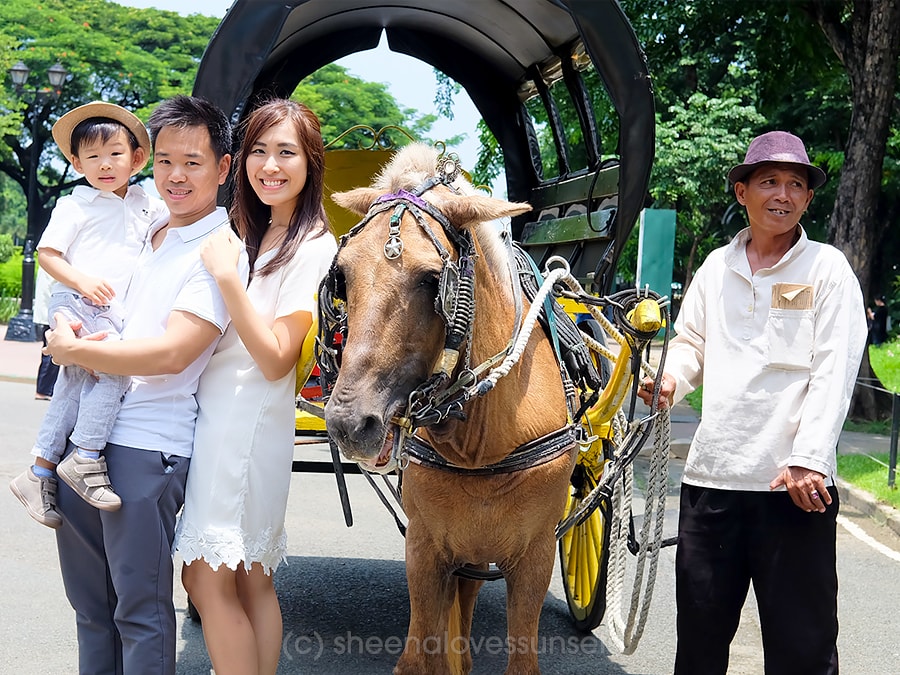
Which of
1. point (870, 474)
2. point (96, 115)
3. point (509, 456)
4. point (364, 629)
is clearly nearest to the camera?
point (509, 456)

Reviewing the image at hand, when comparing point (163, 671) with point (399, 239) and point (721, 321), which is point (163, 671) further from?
point (721, 321)

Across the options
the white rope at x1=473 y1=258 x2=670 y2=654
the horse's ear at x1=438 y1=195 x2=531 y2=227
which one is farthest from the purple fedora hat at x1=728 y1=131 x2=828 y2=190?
the horse's ear at x1=438 y1=195 x2=531 y2=227

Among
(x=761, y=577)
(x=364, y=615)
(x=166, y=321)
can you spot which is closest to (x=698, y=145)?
(x=364, y=615)

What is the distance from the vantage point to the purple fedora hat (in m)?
2.98

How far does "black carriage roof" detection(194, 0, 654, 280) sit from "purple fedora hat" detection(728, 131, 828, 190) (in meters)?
1.26

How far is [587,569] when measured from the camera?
4637 millimetres

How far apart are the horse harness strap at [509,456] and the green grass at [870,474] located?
203 inches

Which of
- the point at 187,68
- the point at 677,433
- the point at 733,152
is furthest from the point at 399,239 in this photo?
the point at 187,68

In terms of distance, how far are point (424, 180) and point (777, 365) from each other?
1263 mm

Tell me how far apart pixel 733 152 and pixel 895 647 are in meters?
13.5

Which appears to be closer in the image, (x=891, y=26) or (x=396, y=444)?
(x=396, y=444)

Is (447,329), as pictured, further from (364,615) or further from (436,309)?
(364,615)

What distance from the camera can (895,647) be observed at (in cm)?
458

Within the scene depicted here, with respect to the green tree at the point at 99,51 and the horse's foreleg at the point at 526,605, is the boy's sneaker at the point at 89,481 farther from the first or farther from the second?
the green tree at the point at 99,51
